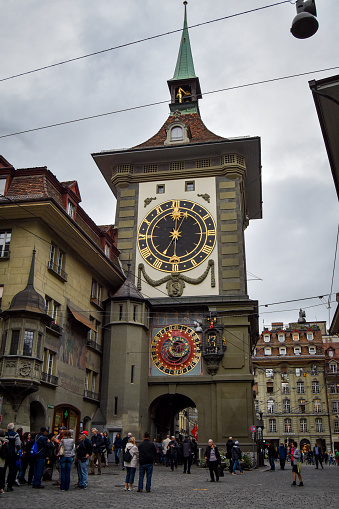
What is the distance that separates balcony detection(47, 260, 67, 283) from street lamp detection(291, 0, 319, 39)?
16827mm

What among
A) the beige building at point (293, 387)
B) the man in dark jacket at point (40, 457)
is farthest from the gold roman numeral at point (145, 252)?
the beige building at point (293, 387)

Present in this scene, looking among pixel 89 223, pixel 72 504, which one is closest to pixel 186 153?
pixel 89 223

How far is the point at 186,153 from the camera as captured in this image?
118 feet

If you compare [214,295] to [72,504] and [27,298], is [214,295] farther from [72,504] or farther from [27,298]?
[72,504]

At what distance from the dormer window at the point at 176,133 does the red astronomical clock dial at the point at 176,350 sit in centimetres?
1366

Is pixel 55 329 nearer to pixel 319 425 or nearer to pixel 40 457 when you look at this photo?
pixel 40 457

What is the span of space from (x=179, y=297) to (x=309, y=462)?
36.9 meters

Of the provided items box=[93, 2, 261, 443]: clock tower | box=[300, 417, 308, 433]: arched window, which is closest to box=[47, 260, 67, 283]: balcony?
box=[93, 2, 261, 443]: clock tower

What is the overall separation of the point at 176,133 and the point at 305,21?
2779cm

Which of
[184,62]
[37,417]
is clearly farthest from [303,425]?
[37,417]

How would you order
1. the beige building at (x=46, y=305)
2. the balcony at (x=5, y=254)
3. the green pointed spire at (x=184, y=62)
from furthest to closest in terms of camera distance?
the green pointed spire at (x=184, y=62), the balcony at (x=5, y=254), the beige building at (x=46, y=305)

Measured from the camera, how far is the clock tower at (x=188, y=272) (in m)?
29.6

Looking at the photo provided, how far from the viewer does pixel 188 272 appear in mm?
33188

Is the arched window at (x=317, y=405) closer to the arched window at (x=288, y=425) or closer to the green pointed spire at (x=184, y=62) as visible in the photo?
the arched window at (x=288, y=425)
